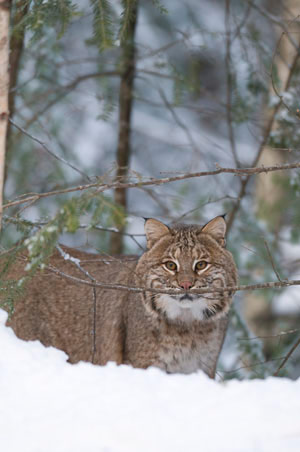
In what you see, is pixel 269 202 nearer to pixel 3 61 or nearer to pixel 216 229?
pixel 216 229

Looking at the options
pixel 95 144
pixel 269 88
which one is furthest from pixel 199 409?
pixel 95 144

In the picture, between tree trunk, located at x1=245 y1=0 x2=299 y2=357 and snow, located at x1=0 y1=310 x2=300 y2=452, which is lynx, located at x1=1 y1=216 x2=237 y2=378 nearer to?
snow, located at x1=0 y1=310 x2=300 y2=452

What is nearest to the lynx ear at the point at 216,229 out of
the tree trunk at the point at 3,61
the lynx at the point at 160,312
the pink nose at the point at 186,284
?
the lynx at the point at 160,312

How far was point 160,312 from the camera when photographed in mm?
4488

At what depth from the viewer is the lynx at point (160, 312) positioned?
14.4ft

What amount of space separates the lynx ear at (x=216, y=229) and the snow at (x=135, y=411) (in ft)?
4.94

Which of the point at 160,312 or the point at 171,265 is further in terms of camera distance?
the point at 160,312

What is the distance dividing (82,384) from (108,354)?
162 cm

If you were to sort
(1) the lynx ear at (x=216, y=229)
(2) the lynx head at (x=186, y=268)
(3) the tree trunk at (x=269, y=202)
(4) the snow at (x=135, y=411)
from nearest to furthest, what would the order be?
(4) the snow at (x=135, y=411), (2) the lynx head at (x=186, y=268), (1) the lynx ear at (x=216, y=229), (3) the tree trunk at (x=269, y=202)

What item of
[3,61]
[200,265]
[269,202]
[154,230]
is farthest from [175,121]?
[3,61]

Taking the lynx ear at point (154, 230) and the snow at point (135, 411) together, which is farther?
the lynx ear at point (154, 230)

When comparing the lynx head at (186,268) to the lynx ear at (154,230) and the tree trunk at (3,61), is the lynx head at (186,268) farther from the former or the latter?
the tree trunk at (3,61)

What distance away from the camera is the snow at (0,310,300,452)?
269cm

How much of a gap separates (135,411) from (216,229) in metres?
1.94
